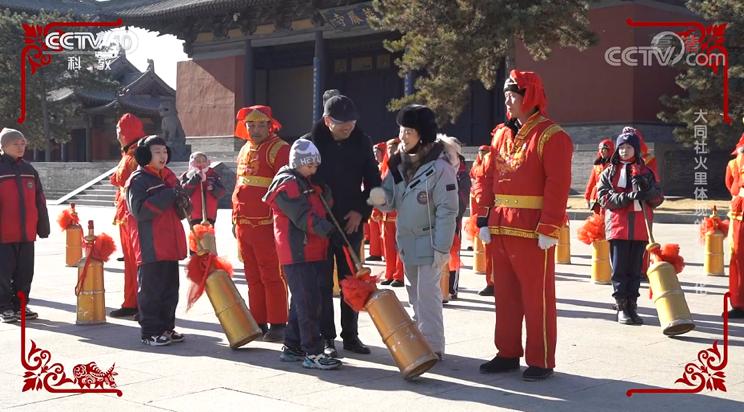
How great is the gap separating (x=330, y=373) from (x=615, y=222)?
3.11m

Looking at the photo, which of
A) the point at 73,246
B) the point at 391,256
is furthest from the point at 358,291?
the point at 73,246

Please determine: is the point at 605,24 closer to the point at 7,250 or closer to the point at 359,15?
the point at 359,15

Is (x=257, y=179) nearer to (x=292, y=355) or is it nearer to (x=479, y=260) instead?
(x=292, y=355)

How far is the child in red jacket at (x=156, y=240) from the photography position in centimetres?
661

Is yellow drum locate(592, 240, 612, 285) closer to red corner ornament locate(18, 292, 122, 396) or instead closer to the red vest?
the red vest

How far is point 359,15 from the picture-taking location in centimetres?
2872

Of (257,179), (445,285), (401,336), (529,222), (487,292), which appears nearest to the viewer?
(401,336)

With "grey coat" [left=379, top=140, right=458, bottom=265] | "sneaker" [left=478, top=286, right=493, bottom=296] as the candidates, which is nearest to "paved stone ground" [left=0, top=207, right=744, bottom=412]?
"sneaker" [left=478, top=286, right=493, bottom=296]

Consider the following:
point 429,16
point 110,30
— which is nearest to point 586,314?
point 429,16

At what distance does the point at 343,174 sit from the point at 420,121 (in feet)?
2.33

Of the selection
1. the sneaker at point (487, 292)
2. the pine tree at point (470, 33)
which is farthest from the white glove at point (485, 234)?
the pine tree at point (470, 33)

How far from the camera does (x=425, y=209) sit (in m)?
5.84

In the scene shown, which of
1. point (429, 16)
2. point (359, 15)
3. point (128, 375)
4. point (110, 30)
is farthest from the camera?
point (110, 30)
